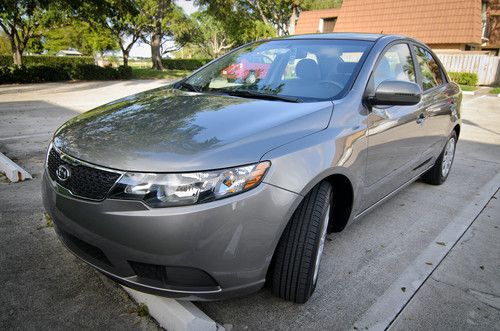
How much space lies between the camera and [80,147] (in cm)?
200

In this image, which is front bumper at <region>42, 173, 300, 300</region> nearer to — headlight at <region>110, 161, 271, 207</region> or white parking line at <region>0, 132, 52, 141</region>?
headlight at <region>110, 161, 271, 207</region>

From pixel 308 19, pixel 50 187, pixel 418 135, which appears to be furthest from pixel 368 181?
pixel 308 19

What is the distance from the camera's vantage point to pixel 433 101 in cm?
369

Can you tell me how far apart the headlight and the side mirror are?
52.8 inches

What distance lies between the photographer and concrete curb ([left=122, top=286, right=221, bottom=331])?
6.30ft

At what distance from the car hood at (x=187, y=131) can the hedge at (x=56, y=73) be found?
54.5 ft

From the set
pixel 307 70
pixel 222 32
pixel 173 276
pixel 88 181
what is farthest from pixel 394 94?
Answer: pixel 222 32

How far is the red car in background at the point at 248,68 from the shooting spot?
3.09 meters

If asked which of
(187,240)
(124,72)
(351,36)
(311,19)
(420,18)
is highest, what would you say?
(311,19)

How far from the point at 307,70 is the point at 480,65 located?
24.3 meters

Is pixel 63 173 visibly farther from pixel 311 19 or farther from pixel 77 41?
pixel 77 41

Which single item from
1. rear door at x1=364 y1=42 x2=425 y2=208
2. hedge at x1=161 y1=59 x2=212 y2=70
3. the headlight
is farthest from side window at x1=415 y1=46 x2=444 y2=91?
hedge at x1=161 y1=59 x2=212 y2=70

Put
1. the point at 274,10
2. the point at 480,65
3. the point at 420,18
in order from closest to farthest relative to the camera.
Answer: the point at 480,65
the point at 420,18
the point at 274,10

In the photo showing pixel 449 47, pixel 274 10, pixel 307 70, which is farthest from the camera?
pixel 274 10
